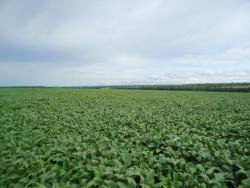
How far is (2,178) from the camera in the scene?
3.57 m

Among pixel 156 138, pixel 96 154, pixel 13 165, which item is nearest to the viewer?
pixel 13 165

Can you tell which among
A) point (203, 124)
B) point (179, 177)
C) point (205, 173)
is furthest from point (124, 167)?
point (203, 124)

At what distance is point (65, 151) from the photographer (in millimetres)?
4438

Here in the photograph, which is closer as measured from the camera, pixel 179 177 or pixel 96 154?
pixel 179 177

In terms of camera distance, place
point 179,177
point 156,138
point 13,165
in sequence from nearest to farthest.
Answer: point 179,177
point 13,165
point 156,138

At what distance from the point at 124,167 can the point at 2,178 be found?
2183 millimetres

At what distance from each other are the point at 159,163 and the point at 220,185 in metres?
1.12

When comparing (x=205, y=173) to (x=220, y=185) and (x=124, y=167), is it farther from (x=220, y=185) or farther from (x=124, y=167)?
(x=124, y=167)

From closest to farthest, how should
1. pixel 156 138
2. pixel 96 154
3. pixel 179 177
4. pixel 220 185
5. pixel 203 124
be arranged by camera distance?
pixel 220 185 < pixel 179 177 < pixel 96 154 < pixel 156 138 < pixel 203 124

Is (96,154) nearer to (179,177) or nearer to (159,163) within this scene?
(159,163)

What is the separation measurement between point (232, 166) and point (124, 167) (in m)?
1.98

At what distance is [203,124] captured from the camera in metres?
8.48

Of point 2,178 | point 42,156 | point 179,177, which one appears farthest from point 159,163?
point 2,178

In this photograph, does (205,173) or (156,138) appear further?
Result: (156,138)
